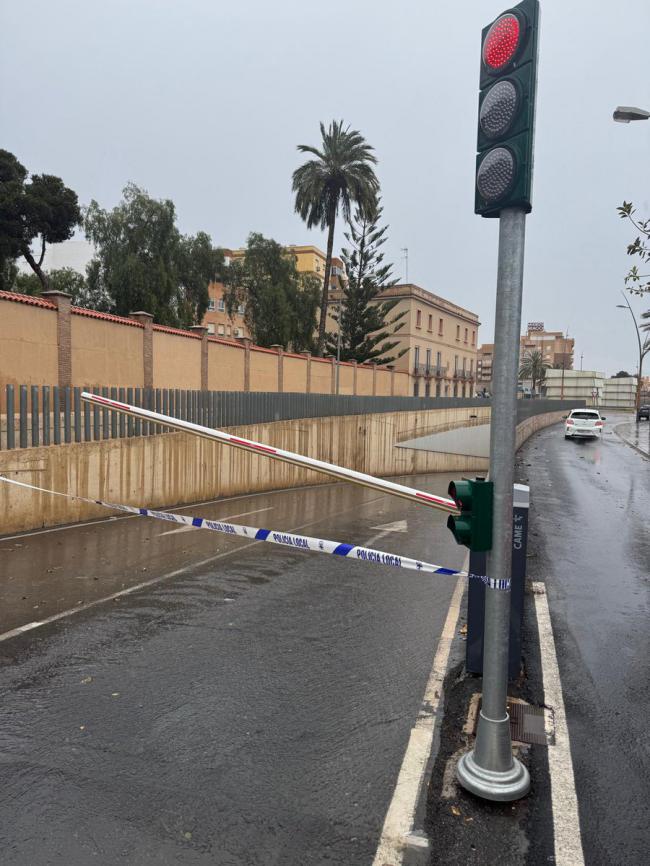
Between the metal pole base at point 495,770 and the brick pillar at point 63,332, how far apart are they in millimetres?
12982

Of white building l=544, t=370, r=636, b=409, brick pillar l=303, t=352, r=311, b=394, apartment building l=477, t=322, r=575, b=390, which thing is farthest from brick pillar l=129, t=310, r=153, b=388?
apartment building l=477, t=322, r=575, b=390

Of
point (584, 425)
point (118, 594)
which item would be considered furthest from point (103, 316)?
point (584, 425)

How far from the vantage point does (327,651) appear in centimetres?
573

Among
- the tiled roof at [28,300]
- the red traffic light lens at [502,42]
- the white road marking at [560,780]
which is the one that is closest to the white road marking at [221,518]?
the tiled roof at [28,300]

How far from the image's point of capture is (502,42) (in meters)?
3.36

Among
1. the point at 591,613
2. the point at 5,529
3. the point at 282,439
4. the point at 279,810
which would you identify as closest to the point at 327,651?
the point at 279,810

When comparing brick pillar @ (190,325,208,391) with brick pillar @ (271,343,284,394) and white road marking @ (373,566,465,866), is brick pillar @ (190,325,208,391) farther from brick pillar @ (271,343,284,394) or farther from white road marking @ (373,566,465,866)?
white road marking @ (373,566,465,866)

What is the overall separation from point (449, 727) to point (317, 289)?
48512mm

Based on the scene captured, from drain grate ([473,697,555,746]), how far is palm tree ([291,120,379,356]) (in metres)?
36.8

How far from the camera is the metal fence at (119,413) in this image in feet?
34.8

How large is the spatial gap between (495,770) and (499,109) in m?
3.75

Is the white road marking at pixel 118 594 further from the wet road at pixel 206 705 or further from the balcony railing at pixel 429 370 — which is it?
the balcony railing at pixel 429 370

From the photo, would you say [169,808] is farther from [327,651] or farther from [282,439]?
[282,439]

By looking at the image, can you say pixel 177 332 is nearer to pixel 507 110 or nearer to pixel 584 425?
pixel 507 110
